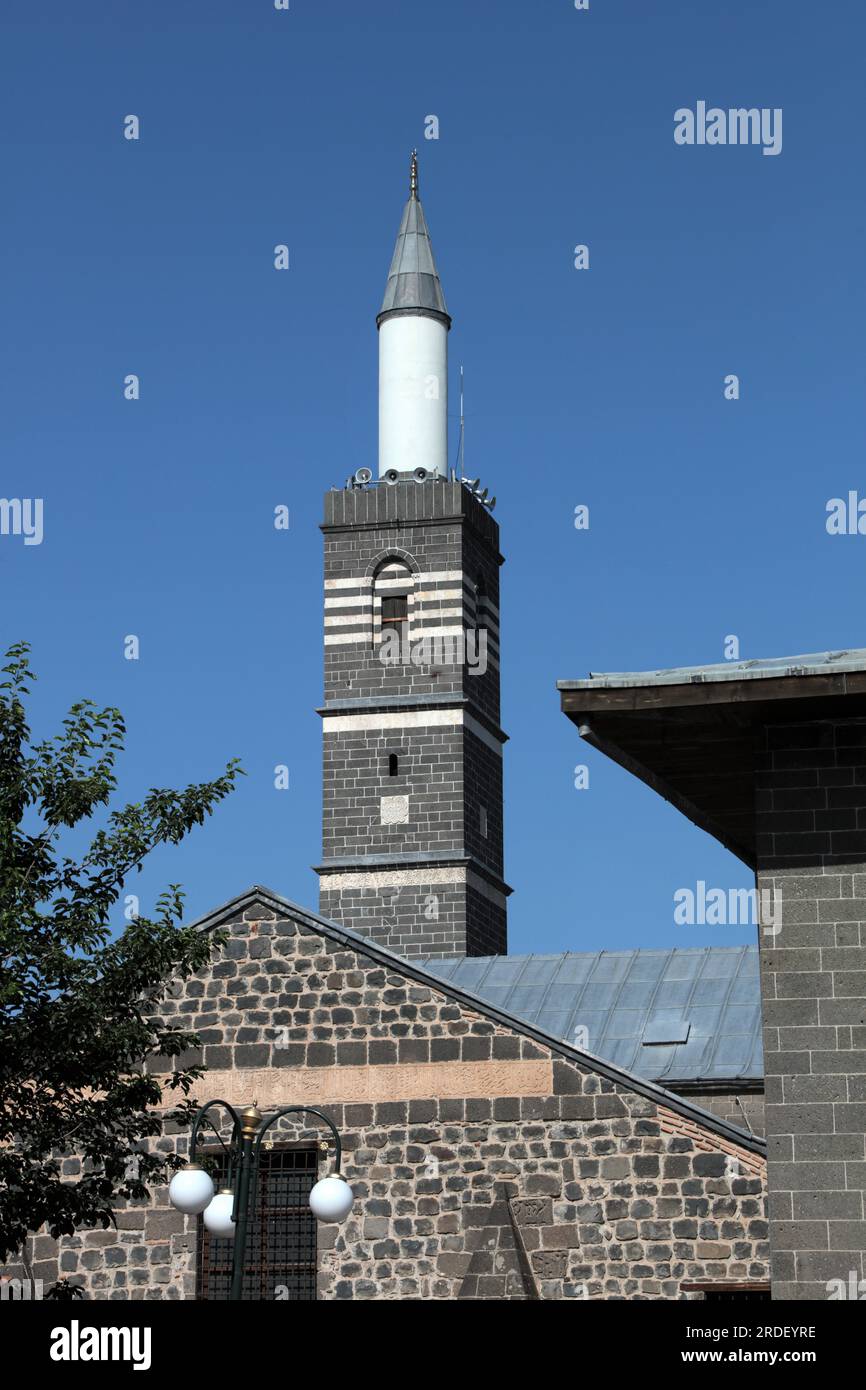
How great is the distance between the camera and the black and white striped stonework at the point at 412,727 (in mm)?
48031

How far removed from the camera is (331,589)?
50188 mm

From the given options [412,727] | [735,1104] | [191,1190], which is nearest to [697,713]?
[191,1190]

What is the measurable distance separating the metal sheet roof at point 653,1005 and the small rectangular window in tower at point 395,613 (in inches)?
534

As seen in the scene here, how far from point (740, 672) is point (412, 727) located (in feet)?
111

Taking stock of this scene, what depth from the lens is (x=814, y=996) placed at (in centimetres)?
1526

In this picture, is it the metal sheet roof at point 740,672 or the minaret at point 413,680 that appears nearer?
the metal sheet roof at point 740,672

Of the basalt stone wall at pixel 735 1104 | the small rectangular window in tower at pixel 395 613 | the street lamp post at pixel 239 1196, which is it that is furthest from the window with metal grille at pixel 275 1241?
the small rectangular window in tower at pixel 395 613

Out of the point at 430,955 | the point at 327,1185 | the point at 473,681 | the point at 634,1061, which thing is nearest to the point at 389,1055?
the point at 327,1185

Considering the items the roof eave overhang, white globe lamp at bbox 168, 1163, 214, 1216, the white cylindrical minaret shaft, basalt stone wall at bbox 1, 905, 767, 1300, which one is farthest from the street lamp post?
the white cylindrical minaret shaft

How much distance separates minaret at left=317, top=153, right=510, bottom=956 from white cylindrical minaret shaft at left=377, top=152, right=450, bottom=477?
1.2 inches

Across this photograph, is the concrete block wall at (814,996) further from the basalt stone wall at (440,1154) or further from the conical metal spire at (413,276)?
the conical metal spire at (413,276)

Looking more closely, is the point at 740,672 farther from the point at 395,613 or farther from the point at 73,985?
the point at 395,613

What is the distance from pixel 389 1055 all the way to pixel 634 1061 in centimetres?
1027
